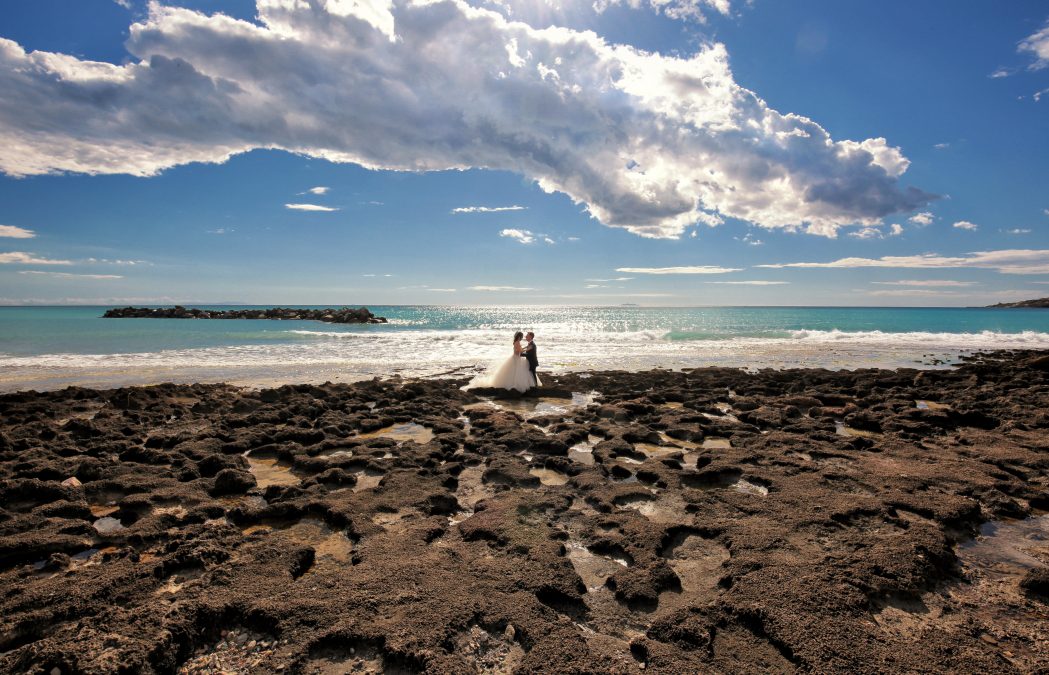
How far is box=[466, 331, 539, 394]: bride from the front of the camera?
1698cm

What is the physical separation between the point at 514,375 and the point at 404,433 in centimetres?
592

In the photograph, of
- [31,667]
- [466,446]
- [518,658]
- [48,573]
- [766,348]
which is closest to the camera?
[31,667]

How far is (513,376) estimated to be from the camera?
17.0m

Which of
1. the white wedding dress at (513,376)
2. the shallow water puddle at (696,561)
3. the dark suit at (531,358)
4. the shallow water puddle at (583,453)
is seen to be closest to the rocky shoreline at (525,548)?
the shallow water puddle at (696,561)

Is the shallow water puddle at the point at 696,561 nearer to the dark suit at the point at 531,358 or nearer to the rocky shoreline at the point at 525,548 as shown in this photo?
the rocky shoreline at the point at 525,548

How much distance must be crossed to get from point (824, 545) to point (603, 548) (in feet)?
8.23

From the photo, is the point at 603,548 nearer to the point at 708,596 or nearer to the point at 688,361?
the point at 708,596

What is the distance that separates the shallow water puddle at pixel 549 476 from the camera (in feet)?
26.5

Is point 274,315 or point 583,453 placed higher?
point 274,315

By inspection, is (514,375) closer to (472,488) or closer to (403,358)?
(472,488)

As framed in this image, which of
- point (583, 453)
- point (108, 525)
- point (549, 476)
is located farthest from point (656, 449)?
point (108, 525)

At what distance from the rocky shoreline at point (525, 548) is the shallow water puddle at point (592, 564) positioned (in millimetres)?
34

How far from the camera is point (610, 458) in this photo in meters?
9.09

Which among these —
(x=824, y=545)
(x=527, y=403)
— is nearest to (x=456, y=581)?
(x=824, y=545)
